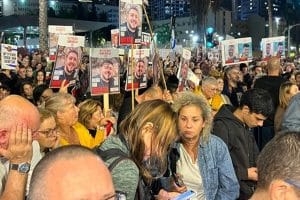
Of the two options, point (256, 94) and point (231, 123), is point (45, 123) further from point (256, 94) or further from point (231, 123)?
point (256, 94)

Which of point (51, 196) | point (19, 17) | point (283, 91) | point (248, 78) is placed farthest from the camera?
point (19, 17)

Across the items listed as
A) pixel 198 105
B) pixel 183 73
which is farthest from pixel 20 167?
pixel 183 73

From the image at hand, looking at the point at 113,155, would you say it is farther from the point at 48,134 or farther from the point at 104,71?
the point at 104,71

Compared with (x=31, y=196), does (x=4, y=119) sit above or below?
above

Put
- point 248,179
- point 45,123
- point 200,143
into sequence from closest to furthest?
point 45,123 < point 200,143 < point 248,179

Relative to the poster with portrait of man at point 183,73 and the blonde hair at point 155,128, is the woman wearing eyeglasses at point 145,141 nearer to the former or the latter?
the blonde hair at point 155,128

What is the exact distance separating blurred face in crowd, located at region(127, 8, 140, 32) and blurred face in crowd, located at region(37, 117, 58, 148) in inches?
190

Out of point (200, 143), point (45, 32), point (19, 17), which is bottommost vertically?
point (200, 143)

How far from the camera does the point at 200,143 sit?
4.86 meters

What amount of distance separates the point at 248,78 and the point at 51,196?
44.0 feet

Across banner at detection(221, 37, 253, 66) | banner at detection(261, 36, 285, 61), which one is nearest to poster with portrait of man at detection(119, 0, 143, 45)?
banner at detection(221, 37, 253, 66)

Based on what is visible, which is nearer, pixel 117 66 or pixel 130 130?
pixel 130 130

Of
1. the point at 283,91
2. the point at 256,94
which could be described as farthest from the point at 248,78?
the point at 256,94

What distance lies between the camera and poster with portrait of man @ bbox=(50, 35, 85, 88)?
8586 millimetres
